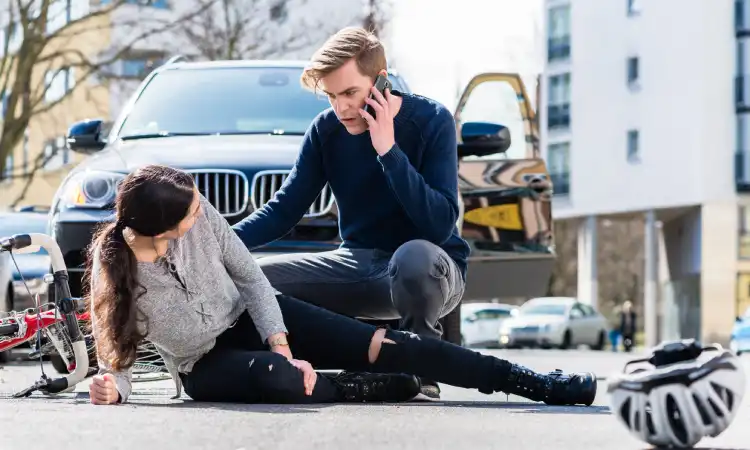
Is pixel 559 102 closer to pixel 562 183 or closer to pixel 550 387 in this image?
pixel 562 183

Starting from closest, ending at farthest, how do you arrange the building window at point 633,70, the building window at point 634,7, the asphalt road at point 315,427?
the asphalt road at point 315,427
the building window at point 634,7
the building window at point 633,70

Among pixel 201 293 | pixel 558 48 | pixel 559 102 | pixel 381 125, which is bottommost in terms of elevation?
pixel 559 102

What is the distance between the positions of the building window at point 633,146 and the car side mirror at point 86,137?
146 ft

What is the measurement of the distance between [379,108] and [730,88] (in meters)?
Answer: 46.0

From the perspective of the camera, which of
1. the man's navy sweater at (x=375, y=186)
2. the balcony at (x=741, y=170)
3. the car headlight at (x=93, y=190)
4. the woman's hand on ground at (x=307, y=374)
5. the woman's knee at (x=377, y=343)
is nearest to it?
the woman's hand on ground at (x=307, y=374)

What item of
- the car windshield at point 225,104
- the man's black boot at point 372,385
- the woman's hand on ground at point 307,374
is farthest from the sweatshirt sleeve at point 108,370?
the car windshield at point 225,104

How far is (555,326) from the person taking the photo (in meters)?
43.4

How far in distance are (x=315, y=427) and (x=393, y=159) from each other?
163cm

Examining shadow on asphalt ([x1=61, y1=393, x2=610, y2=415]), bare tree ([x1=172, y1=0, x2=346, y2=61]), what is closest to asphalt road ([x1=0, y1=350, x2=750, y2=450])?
shadow on asphalt ([x1=61, y1=393, x2=610, y2=415])

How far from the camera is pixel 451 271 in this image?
6.80 metres

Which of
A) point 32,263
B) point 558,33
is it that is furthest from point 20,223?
point 558,33

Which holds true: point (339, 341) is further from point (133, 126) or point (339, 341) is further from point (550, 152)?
point (550, 152)

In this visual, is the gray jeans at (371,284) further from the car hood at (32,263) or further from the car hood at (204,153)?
the car hood at (32,263)

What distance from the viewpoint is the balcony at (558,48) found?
5769 centimetres
